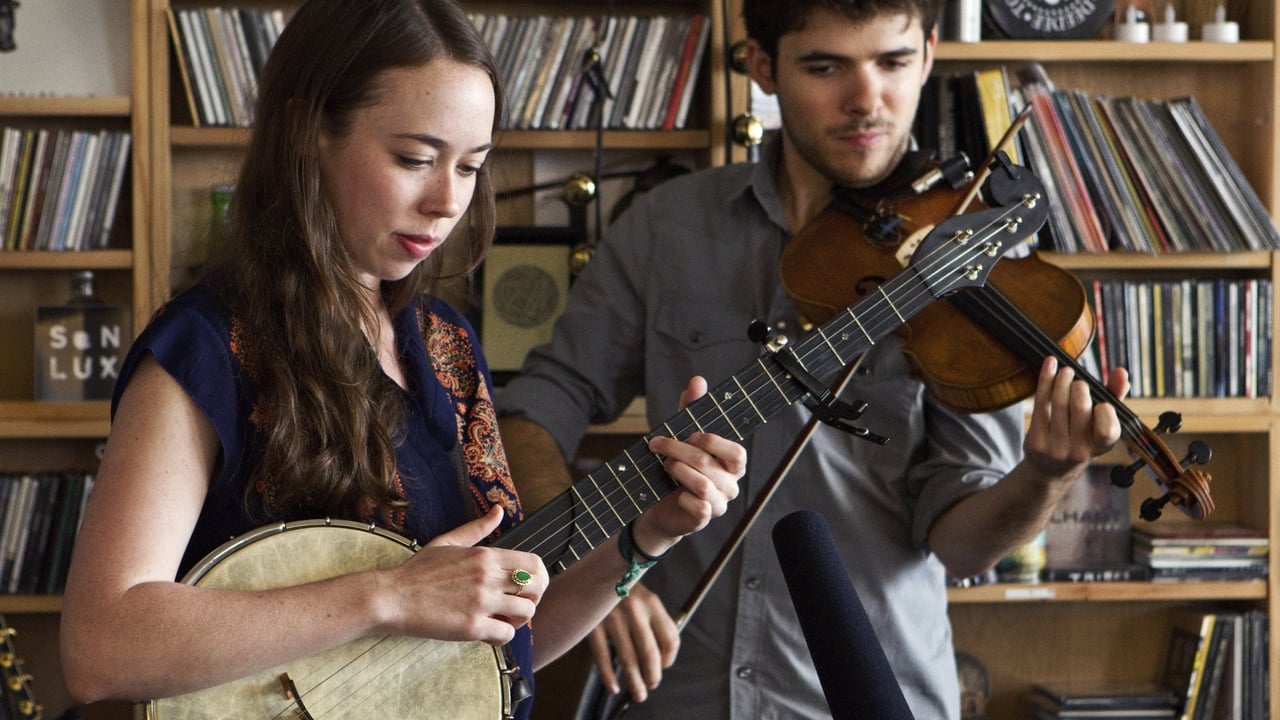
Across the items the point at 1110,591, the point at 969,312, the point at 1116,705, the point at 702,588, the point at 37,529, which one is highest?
the point at 969,312

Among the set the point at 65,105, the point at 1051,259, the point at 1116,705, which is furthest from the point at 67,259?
the point at 1116,705

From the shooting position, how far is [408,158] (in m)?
1.12

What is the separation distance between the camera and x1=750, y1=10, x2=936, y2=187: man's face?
5.20 ft

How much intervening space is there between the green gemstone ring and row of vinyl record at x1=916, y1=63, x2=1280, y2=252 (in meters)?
1.55

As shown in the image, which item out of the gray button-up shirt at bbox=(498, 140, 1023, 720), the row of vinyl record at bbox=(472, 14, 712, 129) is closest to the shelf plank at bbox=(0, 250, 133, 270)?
the row of vinyl record at bbox=(472, 14, 712, 129)

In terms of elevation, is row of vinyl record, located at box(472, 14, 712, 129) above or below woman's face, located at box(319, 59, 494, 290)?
above

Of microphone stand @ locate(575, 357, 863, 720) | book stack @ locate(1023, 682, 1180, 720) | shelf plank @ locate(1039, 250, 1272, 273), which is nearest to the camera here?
microphone stand @ locate(575, 357, 863, 720)

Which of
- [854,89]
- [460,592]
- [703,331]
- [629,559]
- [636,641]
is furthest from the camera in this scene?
[703,331]

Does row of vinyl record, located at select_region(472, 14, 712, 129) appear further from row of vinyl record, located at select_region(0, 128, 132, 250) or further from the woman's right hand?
the woman's right hand

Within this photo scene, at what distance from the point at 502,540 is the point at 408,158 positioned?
379mm

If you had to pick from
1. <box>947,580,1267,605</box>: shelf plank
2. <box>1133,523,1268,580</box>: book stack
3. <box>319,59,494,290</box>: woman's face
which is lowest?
<box>947,580,1267,605</box>: shelf plank

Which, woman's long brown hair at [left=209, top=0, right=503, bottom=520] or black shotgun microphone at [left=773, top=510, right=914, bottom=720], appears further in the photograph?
woman's long brown hair at [left=209, top=0, right=503, bottom=520]

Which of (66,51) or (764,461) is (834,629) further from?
(66,51)

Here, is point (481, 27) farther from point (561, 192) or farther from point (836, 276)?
point (836, 276)
